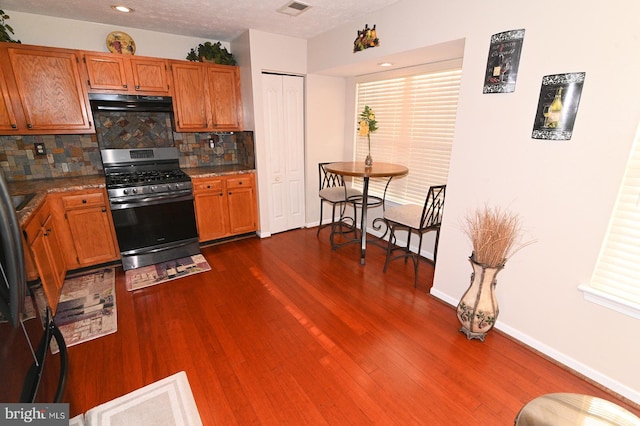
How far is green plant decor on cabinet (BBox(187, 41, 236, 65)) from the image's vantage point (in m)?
3.52

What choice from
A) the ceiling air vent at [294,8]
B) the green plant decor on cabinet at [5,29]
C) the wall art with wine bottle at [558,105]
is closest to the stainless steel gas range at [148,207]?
the green plant decor on cabinet at [5,29]

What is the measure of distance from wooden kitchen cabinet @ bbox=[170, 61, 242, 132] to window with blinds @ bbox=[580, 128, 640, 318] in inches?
144

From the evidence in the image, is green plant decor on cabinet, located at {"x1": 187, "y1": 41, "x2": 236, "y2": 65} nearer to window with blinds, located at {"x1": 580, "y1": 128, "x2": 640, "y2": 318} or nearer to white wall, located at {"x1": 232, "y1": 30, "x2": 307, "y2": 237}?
white wall, located at {"x1": 232, "y1": 30, "x2": 307, "y2": 237}

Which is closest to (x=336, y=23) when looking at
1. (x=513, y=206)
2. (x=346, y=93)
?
(x=346, y=93)

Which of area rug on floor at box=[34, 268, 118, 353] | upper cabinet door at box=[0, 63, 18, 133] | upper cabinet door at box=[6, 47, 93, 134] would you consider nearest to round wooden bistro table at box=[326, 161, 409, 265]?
area rug on floor at box=[34, 268, 118, 353]

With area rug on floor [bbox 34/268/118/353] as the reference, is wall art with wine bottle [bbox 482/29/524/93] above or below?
above

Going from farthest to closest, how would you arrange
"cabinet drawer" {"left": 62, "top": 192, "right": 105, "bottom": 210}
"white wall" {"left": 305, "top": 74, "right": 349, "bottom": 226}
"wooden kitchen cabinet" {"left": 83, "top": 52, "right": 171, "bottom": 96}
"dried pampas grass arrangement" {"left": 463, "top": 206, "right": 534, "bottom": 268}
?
"white wall" {"left": 305, "top": 74, "right": 349, "bottom": 226} → "wooden kitchen cabinet" {"left": 83, "top": 52, "right": 171, "bottom": 96} → "cabinet drawer" {"left": 62, "top": 192, "right": 105, "bottom": 210} → "dried pampas grass arrangement" {"left": 463, "top": 206, "right": 534, "bottom": 268}

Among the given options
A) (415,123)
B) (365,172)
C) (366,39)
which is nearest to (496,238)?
(365,172)

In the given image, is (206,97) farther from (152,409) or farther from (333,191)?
(152,409)

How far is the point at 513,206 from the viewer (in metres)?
2.04

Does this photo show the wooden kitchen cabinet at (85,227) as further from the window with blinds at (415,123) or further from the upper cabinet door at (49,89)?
the window with blinds at (415,123)

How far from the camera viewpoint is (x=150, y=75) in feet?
10.5

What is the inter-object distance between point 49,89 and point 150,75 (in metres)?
0.90

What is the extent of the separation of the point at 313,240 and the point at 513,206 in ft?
8.08
